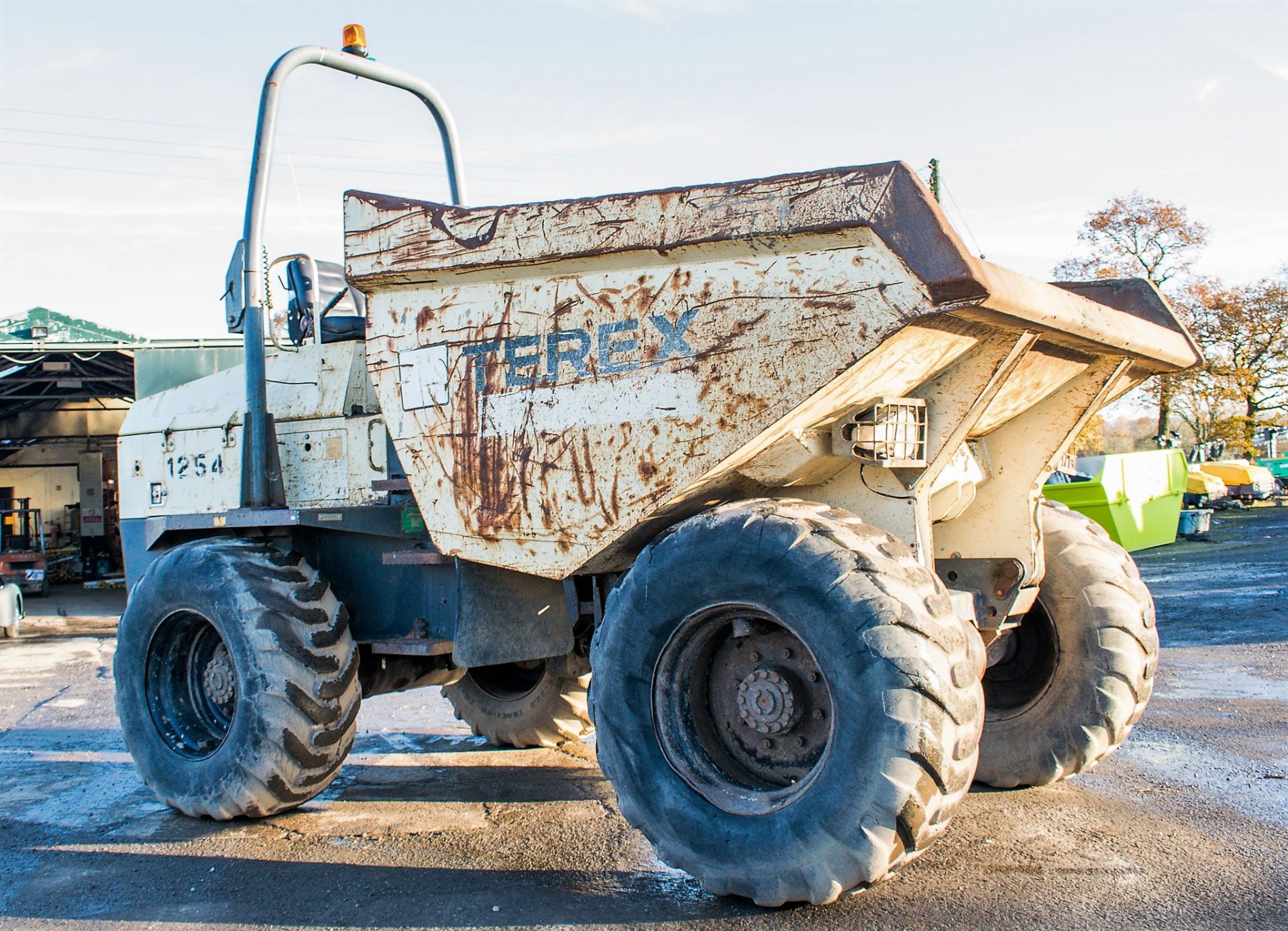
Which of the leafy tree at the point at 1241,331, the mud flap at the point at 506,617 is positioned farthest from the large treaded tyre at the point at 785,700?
the leafy tree at the point at 1241,331

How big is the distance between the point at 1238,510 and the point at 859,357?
102 feet

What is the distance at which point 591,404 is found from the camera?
402 cm

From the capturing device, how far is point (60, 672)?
Result: 34.5 ft

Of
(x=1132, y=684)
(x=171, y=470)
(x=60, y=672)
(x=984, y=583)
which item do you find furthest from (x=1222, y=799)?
(x=60, y=672)

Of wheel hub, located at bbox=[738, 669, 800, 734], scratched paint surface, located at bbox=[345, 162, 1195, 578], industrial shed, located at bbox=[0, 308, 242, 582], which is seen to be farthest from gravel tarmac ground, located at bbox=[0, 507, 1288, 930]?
industrial shed, located at bbox=[0, 308, 242, 582]

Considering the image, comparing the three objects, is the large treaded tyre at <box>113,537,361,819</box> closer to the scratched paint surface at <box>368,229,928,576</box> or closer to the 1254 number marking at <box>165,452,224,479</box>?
the 1254 number marking at <box>165,452,224,479</box>

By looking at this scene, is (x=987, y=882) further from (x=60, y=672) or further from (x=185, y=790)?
(x=60, y=672)

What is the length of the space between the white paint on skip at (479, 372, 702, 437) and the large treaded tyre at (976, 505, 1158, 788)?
6.88ft

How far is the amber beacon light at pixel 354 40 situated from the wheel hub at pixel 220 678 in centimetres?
305

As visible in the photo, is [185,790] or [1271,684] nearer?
[185,790]

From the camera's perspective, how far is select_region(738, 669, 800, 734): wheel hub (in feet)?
12.2

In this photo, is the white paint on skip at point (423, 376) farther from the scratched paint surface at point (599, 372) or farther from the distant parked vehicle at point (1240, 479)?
the distant parked vehicle at point (1240, 479)

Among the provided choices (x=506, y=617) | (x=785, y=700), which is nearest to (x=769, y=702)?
(x=785, y=700)

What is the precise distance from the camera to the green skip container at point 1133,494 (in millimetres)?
16406
